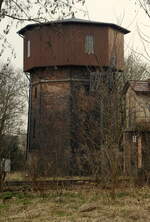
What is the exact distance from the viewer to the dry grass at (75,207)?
835 centimetres

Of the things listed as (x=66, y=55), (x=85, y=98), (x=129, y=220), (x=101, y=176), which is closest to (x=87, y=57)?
(x=66, y=55)

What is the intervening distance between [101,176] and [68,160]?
1422 centimetres

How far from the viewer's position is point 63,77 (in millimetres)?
29172

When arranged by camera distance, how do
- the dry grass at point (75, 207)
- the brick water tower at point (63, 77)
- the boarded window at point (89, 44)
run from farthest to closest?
the boarded window at point (89, 44)
the brick water tower at point (63, 77)
the dry grass at point (75, 207)

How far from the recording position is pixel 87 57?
2873 cm

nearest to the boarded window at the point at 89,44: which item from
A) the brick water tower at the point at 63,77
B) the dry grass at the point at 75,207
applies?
the brick water tower at the point at 63,77

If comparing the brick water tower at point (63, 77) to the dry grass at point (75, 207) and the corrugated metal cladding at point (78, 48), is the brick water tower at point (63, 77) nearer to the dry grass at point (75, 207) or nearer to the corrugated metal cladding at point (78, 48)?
the corrugated metal cladding at point (78, 48)

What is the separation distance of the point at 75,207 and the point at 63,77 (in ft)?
64.5

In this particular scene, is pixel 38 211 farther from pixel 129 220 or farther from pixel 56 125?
pixel 56 125

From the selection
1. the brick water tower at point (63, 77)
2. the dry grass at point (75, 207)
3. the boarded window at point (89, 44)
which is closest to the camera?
the dry grass at point (75, 207)

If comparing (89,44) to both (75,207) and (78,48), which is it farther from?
(75,207)

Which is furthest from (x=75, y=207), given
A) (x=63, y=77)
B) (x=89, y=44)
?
(x=89, y=44)

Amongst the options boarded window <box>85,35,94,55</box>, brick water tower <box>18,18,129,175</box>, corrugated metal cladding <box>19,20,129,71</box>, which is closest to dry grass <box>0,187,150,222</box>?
brick water tower <box>18,18,129,175</box>

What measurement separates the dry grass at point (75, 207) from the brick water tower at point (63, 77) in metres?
14.9
